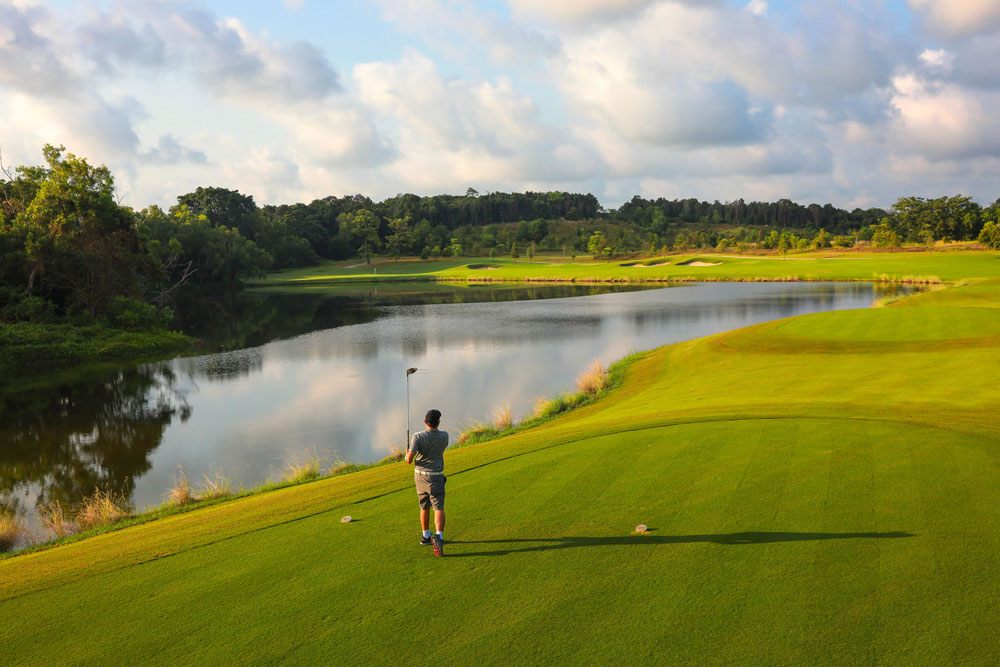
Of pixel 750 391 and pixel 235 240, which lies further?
pixel 235 240

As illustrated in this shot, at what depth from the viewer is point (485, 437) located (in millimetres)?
A: 17500

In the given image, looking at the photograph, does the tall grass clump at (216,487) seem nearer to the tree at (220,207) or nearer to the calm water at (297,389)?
the calm water at (297,389)

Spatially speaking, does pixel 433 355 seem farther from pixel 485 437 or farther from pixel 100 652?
pixel 100 652

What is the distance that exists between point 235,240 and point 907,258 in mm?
108673

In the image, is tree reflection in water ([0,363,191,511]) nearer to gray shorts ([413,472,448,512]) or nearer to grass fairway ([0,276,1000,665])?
grass fairway ([0,276,1000,665])

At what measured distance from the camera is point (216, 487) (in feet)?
47.9

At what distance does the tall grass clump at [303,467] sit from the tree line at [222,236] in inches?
1161

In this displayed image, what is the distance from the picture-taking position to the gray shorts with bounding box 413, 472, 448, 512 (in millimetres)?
7906

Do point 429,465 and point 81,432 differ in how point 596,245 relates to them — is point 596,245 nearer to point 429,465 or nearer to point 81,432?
point 81,432

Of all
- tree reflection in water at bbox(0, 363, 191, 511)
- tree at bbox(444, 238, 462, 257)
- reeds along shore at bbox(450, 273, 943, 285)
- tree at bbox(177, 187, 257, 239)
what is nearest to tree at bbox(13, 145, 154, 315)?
tree reflection in water at bbox(0, 363, 191, 511)

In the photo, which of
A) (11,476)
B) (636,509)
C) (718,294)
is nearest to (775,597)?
(636,509)

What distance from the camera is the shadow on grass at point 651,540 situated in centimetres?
721

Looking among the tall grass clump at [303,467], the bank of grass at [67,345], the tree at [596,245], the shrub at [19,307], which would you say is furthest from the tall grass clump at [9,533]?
the tree at [596,245]

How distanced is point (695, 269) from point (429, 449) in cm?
10321
